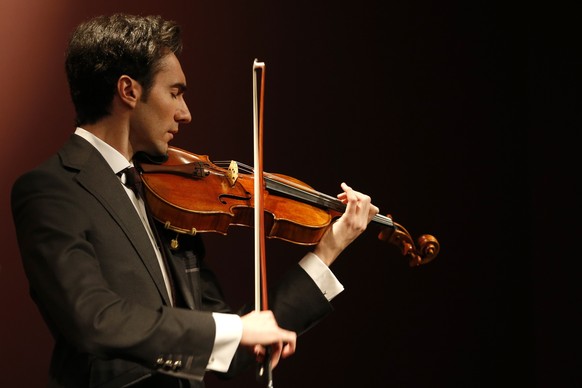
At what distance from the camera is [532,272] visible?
251 centimetres

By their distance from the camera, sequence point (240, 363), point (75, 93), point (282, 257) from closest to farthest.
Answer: point (75, 93) < point (240, 363) < point (282, 257)

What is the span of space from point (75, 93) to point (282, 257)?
101cm

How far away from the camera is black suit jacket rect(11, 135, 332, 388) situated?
1.24 metres

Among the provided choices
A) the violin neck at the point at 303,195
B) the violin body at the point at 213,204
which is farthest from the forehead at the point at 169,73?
the violin neck at the point at 303,195

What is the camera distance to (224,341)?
1280 millimetres

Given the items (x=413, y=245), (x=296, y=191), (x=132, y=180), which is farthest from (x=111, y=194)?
(x=413, y=245)

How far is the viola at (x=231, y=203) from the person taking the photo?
4.98 feet

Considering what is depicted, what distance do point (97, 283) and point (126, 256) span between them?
0.12m

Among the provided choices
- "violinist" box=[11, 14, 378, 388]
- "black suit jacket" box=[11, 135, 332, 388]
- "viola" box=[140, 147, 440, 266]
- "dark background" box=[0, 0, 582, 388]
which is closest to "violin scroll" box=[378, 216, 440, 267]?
"viola" box=[140, 147, 440, 266]

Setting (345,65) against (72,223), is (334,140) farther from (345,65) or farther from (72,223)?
(72,223)

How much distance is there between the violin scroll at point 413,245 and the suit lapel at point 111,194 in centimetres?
59

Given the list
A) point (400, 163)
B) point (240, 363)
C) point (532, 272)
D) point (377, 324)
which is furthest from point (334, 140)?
point (240, 363)

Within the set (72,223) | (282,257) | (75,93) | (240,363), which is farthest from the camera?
(282,257)

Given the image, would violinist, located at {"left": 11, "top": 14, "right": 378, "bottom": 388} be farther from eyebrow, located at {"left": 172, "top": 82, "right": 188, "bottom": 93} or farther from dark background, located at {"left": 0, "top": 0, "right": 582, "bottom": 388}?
dark background, located at {"left": 0, "top": 0, "right": 582, "bottom": 388}
